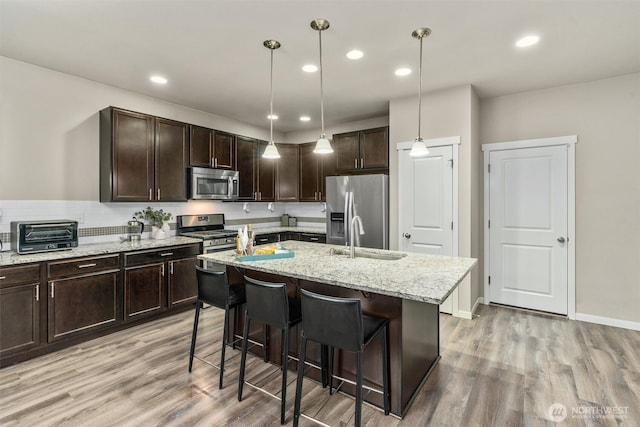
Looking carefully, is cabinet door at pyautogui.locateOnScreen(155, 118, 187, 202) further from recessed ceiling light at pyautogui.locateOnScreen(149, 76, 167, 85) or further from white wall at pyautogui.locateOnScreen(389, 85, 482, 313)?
white wall at pyautogui.locateOnScreen(389, 85, 482, 313)

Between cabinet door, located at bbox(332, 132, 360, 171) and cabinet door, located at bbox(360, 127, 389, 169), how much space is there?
0.09 metres

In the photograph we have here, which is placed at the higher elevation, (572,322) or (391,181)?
(391,181)

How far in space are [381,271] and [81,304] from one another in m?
2.92

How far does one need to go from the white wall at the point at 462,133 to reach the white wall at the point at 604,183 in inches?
37.4

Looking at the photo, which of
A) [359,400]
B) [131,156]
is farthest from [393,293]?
[131,156]

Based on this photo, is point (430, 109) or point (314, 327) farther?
point (430, 109)

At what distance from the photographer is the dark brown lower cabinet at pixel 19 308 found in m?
2.63

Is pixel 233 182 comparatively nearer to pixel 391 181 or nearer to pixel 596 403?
pixel 391 181

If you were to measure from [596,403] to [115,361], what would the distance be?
12.2 feet

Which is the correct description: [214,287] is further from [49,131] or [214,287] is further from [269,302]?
[49,131]

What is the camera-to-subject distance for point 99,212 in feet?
12.1

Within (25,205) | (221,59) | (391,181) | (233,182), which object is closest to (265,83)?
(221,59)

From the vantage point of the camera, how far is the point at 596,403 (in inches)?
85.4

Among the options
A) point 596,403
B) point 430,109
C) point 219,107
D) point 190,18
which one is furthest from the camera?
point 219,107
